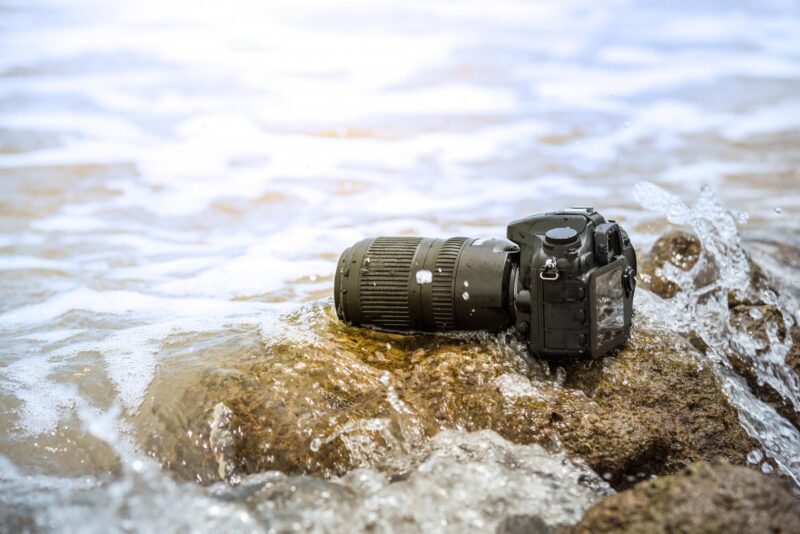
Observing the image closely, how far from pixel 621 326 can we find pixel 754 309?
92 centimetres

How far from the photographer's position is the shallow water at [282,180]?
10.1 ft

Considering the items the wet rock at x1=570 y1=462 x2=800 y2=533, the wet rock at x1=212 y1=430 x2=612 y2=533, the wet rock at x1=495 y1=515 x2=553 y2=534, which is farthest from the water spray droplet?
the wet rock at x1=570 y1=462 x2=800 y2=533

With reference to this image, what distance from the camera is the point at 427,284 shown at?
3.02 m

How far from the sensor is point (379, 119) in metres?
8.66

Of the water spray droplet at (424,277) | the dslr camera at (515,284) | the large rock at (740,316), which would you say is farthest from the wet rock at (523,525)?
the large rock at (740,316)

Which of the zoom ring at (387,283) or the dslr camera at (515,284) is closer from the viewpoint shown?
the dslr camera at (515,284)

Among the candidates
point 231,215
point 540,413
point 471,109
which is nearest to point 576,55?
point 471,109

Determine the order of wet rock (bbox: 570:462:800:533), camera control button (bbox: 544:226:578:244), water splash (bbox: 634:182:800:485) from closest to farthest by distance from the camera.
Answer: wet rock (bbox: 570:462:800:533)
camera control button (bbox: 544:226:578:244)
water splash (bbox: 634:182:800:485)

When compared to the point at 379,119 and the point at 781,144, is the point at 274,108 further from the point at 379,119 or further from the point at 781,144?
the point at 781,144

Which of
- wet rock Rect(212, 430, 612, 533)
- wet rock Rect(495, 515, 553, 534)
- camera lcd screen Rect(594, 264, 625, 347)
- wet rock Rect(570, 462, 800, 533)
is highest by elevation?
camera lcd screen Rect(594, 264, 625, 347)

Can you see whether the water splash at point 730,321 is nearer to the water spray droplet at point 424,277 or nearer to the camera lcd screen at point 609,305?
the camera lcd screen at point 609,305

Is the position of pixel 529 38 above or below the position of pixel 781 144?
above

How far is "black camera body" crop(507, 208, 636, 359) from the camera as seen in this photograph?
279cm

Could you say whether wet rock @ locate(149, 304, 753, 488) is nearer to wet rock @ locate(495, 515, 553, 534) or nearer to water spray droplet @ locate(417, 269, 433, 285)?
water spray droplet @ locate(417, 269, 433, 285)
